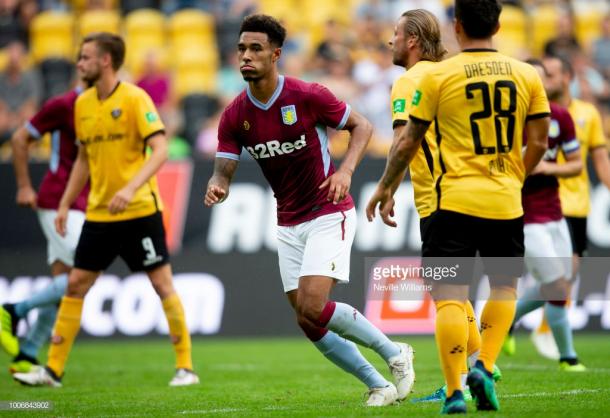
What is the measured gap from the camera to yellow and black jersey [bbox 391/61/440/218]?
25.3 ft

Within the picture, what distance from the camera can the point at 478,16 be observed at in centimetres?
672

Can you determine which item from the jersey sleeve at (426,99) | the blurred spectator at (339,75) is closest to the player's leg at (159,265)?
the jersey sleeve at (426,99)

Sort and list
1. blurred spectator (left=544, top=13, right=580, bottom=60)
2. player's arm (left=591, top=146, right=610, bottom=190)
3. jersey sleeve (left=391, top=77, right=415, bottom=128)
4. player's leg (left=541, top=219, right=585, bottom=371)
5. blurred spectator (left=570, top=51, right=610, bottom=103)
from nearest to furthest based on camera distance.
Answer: jersey sleeve (left=391, top=77, right=415, bottom=128), player's leg (left=541, top=219, right=585, bottom=371), player's arm (left=591, top=146, right=610, bottom=190), blurred spectator (left=544, top=13, right=580, bottom=60), blurred spectator (left=570, top=51, right=610, bottom=103)

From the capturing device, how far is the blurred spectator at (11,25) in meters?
20.3

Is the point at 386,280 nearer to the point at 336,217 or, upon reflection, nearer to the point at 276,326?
the point at 276,326

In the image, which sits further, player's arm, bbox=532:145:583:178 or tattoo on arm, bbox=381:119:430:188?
player's arm, bbox=532:145:583:178

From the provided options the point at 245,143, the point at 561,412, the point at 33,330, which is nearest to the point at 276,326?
the point at 33,330

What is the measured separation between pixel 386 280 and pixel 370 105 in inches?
192

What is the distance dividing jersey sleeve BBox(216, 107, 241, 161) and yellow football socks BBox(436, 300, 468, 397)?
2115 millimetres

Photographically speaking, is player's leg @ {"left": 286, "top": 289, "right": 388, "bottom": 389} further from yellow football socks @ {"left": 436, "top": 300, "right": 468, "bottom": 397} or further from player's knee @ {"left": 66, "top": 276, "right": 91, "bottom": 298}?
player's knee @ {"left": 66, "top": 276, "right": 91, "bottom": 298}

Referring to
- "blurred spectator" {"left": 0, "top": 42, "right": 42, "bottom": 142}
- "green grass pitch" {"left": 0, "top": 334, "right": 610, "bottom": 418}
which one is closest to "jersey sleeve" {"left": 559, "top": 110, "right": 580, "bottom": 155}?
"green grass pitch" {"left": 0, "top": 334, "right": 610, "bottom": 418}

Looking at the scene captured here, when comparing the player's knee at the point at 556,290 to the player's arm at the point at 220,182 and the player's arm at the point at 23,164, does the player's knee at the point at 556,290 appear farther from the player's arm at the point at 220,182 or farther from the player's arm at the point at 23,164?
the player's arm at the point at 23,164

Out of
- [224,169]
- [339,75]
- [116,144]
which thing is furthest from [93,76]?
[339,75]

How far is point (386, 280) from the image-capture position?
13.7 m
